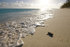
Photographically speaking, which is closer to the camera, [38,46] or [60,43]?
[38,46]

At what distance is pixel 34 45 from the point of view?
2.89m

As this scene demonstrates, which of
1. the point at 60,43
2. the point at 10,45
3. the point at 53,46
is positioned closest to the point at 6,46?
the point at 10,45

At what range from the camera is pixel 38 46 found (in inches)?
111

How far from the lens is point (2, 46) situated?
280cm

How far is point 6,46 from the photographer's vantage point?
2787 mm

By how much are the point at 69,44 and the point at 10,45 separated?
239cm

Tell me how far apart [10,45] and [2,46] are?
1.01ft

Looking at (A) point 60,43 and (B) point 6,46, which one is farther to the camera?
(A) point 60,43

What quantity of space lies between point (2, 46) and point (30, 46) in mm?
1103

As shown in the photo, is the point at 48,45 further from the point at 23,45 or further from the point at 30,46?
the point at 23,45

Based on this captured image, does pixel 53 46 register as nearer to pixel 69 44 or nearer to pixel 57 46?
pixel 57 46

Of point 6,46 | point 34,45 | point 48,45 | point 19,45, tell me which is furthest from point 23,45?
point 48,45

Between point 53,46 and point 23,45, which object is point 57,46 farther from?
point 23,45

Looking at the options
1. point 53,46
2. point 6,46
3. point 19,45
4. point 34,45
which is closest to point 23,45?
point 19,45
